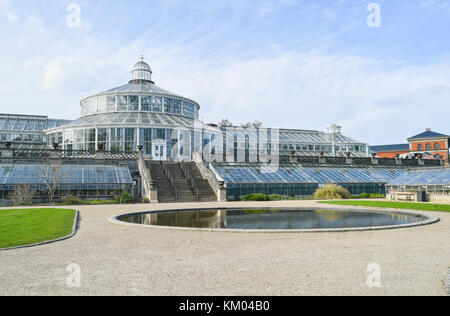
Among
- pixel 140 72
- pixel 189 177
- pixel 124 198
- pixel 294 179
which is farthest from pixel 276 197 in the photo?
pixel 140 72

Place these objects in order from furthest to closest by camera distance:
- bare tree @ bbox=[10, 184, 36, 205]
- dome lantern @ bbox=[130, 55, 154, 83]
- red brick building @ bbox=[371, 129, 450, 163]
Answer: red brick building @ bbox=[371, 129, 450, 163], dome lantern @ bbox=[130, 55, 154, 83], bare tree @ bbox=[10, 184, 36, 205]

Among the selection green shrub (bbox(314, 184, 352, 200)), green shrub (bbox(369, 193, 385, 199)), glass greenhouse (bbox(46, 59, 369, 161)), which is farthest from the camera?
glass greenhouse (bbox(46, 59, 369, 161))

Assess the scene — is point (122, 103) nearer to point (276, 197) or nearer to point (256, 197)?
point (256, 197)

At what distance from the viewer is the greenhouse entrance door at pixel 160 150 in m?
42.9

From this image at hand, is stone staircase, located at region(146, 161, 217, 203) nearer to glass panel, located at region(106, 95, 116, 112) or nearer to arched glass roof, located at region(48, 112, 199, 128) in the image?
arched glass roof, located at region(48, 112, 199, 128)

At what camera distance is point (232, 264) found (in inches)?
306

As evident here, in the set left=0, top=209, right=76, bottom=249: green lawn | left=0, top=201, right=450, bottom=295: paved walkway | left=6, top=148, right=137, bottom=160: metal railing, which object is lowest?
left=0, top=201, right=450, bottom=295: paved walkway

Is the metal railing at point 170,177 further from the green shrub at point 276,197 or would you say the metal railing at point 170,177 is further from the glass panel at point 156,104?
the glass panel at point 156,104

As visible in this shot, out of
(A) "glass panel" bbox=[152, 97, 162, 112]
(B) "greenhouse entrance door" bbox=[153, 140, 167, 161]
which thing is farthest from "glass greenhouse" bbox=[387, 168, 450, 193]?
(A) "glass panel" bbox=[152, 97, 162, 112]

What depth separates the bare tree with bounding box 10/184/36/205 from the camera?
27.8m

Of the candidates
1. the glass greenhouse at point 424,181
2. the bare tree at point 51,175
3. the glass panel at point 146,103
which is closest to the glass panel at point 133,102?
the glass panel at point 146,103

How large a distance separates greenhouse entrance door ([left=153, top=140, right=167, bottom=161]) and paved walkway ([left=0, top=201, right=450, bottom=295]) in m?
30.9

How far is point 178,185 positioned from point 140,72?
101 feet
